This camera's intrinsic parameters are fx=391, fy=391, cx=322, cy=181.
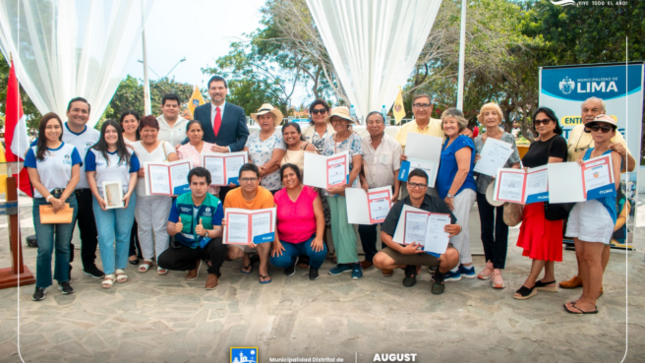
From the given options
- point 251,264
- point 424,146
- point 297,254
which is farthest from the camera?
point 251,264

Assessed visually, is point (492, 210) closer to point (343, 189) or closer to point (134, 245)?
point (343, 189)

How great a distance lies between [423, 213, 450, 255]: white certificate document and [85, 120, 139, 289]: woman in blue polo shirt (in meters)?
2.80

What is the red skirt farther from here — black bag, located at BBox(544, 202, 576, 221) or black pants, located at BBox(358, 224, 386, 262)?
black pants, located at BBox(358, 224, 386, 262)

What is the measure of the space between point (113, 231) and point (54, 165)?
81 centimetres

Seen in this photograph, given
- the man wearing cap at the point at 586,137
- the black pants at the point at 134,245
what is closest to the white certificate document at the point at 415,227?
the man wearing cap at the point at 586,137

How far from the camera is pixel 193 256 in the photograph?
383cm

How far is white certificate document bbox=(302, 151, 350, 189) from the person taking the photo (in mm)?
3717

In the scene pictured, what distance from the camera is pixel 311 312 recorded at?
317cm

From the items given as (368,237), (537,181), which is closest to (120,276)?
(368,237)

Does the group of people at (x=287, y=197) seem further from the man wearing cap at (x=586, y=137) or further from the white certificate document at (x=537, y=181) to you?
the white certificate document at (x=537, y=181)

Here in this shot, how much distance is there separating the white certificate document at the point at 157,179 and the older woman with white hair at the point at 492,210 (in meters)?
3.02

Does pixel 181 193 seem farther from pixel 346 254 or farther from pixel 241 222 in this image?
pixel 346 254

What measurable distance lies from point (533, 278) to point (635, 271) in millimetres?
1640

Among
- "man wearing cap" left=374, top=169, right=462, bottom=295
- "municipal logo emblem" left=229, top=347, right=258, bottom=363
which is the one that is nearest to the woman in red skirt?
"man wearing cap" left=374, top=169, right=462, bottom=295
